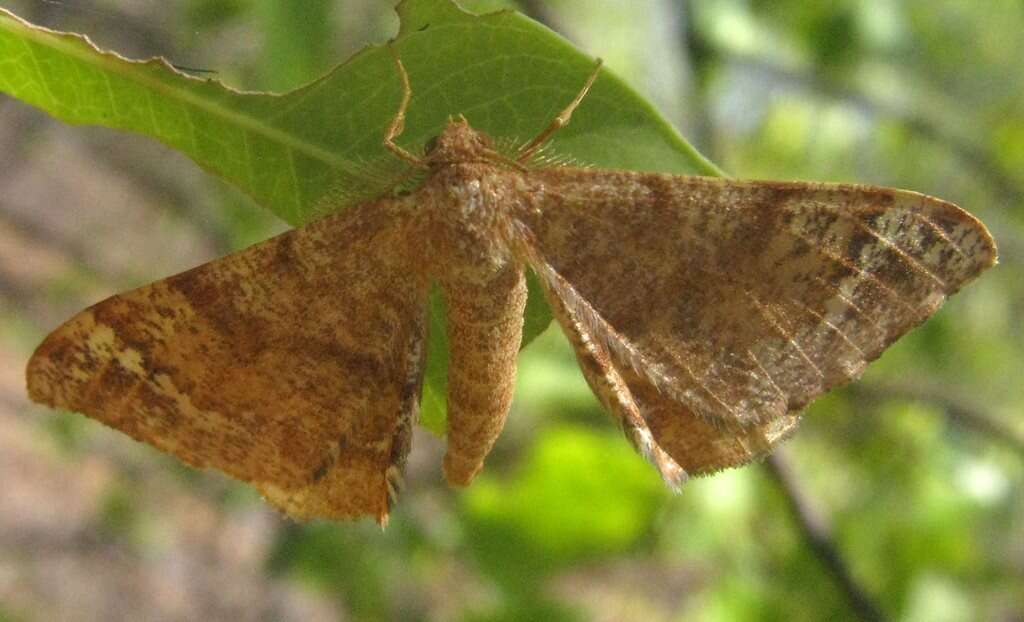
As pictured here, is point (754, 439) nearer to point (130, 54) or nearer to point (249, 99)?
point (249, 99)

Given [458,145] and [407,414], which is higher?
[458,145]

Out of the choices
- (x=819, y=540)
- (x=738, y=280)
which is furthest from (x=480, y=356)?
(x=819, y=540)

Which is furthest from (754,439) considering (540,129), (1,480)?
(1,480)

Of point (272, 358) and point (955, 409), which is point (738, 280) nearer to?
point (272, 358)

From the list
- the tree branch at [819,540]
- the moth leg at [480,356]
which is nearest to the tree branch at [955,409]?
the tree branch at [819,540]

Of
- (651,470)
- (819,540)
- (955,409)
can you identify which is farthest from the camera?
(955,409)

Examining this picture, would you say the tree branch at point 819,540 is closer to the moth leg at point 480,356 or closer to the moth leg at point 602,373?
the moth leg at point 602,373
